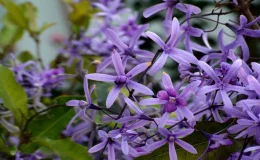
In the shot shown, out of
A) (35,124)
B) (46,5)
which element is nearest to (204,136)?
(35,124)

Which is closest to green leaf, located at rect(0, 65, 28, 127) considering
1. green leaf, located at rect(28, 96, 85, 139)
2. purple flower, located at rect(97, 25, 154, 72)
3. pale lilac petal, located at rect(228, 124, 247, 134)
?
green leaf, located at rect(28, 96, 85, 139)

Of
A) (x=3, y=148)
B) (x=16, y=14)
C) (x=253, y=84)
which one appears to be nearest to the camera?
(x=253, y=84)

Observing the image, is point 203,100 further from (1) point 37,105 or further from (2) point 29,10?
(2) point 29,10

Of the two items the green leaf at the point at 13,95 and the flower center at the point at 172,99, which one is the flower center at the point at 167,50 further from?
the green leaf at the point at 13,95

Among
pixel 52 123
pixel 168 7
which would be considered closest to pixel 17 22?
pixel 52 123

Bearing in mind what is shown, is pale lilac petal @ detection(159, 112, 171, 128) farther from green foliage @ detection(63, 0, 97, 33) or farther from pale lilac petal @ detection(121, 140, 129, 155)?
green foliage @ detection(63, 0, 97, 33)

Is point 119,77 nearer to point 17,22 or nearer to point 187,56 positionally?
point 187,56

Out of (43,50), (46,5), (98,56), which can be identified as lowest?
(43,50)
